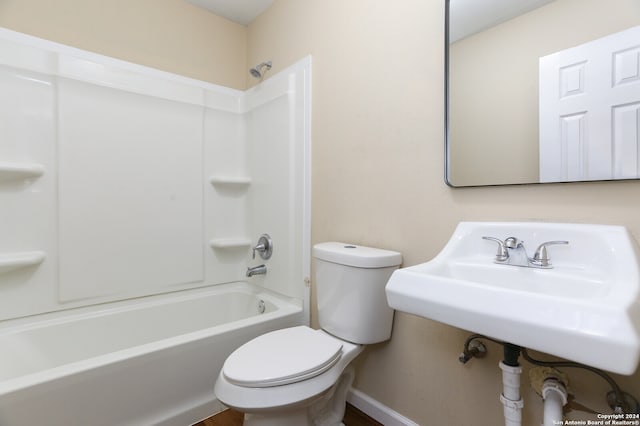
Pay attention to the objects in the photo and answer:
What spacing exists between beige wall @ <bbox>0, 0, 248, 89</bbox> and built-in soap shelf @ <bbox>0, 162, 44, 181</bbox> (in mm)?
683

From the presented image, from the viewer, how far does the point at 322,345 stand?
1.26m

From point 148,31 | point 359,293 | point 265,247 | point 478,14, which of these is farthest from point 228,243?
point 478,14

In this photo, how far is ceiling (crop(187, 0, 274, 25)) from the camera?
2100 mm

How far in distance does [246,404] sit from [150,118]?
1.69 metres

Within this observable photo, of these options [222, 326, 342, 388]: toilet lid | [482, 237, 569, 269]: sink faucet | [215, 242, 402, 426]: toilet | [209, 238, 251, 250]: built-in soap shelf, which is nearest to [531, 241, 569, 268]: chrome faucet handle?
[482, 237, 569, 269]: sink faucet

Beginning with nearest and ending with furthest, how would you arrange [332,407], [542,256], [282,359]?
1. [542,256]
2. [282,359]
3. [332,407]

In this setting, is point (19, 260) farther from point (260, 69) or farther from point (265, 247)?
point (260, 69)

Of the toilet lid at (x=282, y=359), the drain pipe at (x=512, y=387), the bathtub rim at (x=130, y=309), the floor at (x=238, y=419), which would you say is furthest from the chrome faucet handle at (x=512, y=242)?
the bathtub rim at (x=130, y=309)

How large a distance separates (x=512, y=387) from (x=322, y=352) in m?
0.61

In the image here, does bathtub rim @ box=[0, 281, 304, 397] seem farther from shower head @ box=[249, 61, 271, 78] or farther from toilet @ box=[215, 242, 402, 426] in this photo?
shower head @ box=[249, 61, 271, 78]

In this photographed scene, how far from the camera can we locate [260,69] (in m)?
2.20

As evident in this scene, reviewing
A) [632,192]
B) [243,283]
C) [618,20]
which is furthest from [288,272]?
[618,20]

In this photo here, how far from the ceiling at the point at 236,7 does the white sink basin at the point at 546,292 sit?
6.48 ft

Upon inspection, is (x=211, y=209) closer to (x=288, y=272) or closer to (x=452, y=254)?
(x=288, y=272)
